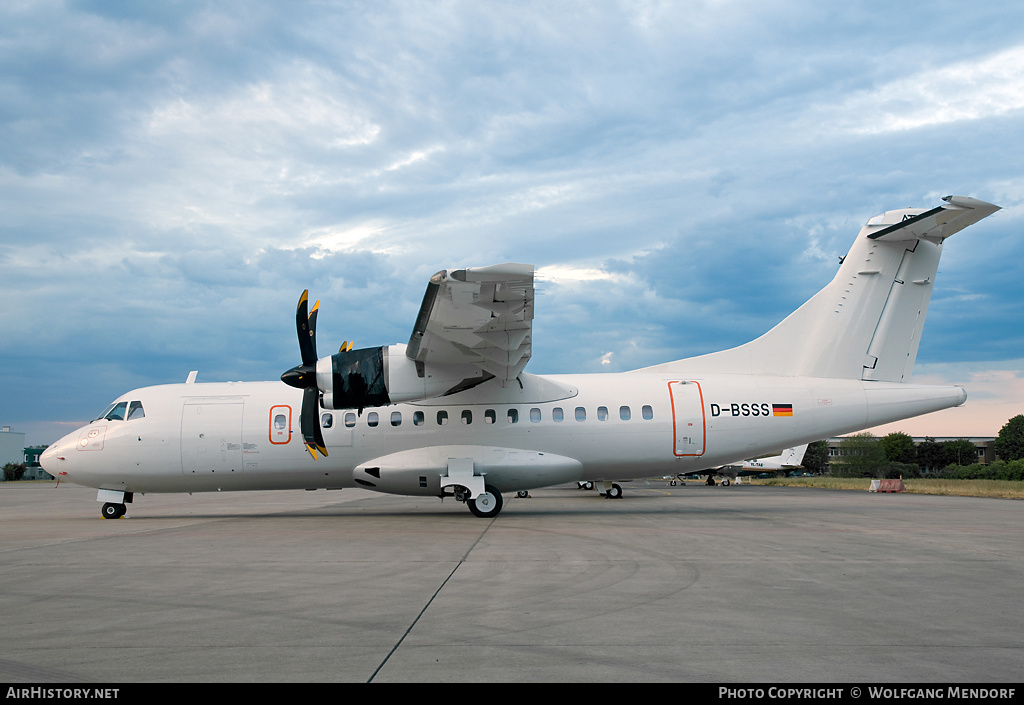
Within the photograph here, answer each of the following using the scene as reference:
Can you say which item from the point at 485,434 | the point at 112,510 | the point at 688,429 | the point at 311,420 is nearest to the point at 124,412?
the point at 112,510

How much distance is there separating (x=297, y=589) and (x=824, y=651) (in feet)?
17.7

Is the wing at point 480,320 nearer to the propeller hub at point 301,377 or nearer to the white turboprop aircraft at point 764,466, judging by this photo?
the propeller hub at point 301,377

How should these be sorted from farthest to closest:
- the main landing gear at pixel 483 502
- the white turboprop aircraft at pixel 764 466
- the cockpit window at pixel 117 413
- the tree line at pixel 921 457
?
the tree line at pixel 921 457 < the white turboprop aircraft at pixel 764 466 < the cockpit window at pixel 117 413 < the main landing gear at pixel 483 502

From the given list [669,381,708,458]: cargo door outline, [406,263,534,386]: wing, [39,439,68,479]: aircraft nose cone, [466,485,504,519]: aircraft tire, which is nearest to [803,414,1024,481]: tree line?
[669,381,708,458]: cargo door outline

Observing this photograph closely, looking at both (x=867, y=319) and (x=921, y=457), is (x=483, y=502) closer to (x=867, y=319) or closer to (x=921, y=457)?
(x=867, y=319)

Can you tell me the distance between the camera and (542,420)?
54.7 ft

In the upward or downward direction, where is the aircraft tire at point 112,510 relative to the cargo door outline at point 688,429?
downward

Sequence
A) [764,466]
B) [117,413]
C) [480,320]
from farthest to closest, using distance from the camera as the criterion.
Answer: [764,466] → [117,413] → [480,320]

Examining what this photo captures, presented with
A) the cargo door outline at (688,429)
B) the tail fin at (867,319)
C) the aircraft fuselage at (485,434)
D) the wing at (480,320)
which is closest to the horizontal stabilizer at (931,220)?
the tail fin at (867,319)

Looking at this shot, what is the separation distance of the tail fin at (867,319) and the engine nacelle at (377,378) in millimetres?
8194

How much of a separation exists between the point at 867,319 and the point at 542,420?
884cm

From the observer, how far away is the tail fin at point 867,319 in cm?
1738

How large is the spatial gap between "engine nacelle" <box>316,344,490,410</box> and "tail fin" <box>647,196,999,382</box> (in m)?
8.19

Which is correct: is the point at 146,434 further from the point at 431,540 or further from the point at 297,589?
the point at 297,589
